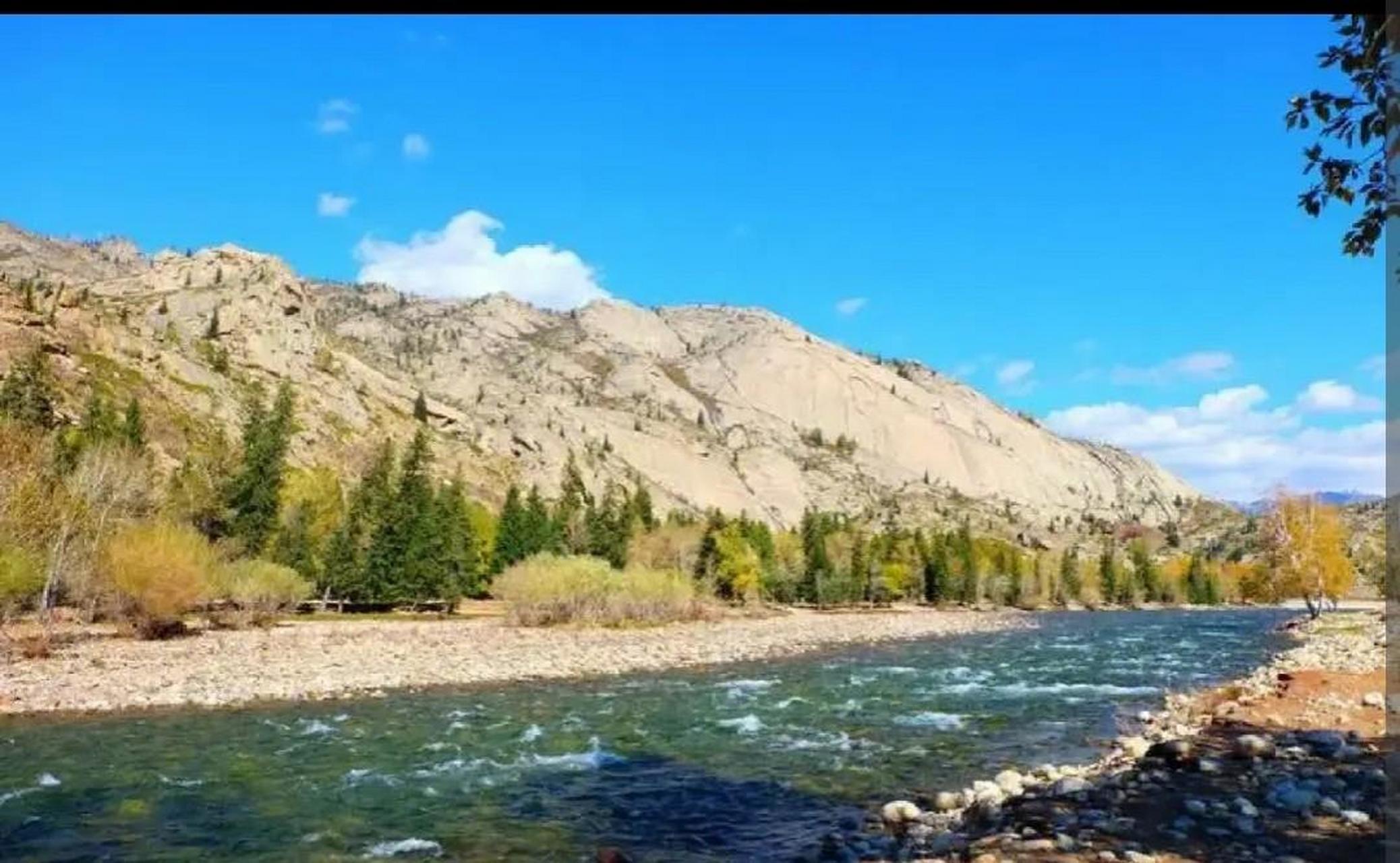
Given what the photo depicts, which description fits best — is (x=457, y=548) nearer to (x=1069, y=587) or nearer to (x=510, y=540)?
(x=510, y=540)

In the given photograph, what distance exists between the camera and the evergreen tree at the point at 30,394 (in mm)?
73312

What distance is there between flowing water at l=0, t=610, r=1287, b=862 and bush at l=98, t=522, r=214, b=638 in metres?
18.4

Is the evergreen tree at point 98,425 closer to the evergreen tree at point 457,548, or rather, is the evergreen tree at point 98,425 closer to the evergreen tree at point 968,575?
the evergreen tree at point 457,548

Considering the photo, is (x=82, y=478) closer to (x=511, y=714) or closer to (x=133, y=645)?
(x=133, y=645)

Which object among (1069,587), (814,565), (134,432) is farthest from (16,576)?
(1069,587)

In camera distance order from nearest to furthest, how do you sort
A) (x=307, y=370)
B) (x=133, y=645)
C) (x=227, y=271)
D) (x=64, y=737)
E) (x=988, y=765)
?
(x=988, y=765) → (x=64, y=737) → (x=133, y=645) → (x=307, y=370) → (x=227, y=271)

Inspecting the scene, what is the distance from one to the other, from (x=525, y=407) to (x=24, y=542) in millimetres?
148706

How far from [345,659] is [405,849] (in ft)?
86.5

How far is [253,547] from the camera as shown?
65625 millimetres

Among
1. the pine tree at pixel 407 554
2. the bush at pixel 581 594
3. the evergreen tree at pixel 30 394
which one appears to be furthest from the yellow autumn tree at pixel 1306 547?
the evergreen tree at pixel 30 394

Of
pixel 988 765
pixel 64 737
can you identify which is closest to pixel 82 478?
pixel 64 737

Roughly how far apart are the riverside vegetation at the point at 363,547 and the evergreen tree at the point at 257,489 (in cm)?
14

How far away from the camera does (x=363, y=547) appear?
69188 millimetres

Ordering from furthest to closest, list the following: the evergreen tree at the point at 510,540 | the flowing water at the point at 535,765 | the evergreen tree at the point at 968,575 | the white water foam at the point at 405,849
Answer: the evergreen tree at the point at 968,575, the evergreen tree at the point at 510,540, the flowing water at the point at 535,765, the white water foam at the point at 405,849
